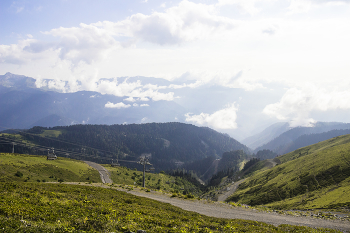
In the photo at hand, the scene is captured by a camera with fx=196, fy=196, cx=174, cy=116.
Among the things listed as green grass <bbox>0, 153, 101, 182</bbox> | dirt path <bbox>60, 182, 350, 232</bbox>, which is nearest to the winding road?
dirt path <bbox>60, 182, 350, 232</bbox>

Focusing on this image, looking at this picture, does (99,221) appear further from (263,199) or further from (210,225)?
(263,199)

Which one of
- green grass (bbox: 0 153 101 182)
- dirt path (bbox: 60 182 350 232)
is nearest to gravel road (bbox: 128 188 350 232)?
dirt path (bbox: 60 182 350 232)

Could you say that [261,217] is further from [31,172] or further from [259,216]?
[31,172]

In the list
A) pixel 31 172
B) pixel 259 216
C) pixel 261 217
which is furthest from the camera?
pixel 31 172

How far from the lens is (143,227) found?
572 inches

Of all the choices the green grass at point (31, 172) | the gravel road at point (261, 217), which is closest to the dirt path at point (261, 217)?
the gravel road at point (261, 217)

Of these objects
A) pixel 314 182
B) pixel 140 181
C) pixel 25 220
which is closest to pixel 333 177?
pixel 314 182

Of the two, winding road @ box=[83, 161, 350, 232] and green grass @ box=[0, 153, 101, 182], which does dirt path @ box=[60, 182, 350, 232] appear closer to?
winding road @ box=[83, 161, 350, 232]

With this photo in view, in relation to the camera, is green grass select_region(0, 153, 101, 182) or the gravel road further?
green grass select_region(0, 153, 101, 182)

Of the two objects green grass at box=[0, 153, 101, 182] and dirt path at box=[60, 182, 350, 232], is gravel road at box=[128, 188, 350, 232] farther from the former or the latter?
green grass at box=[0, 153, 101, 182]

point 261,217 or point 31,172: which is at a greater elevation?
point 261,217

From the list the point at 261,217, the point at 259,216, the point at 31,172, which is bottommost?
the point at 31,172

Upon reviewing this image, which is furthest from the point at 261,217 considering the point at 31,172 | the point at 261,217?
the point at 31,172

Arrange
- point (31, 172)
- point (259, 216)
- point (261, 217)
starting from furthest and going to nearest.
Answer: point (31, 172) → point (259, 216) → point (261, 217)
